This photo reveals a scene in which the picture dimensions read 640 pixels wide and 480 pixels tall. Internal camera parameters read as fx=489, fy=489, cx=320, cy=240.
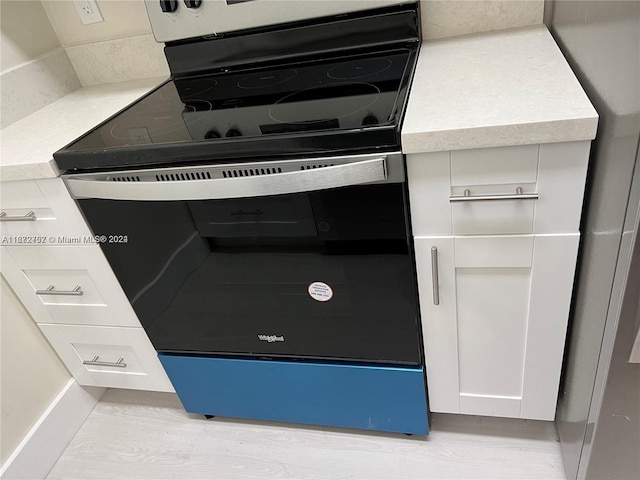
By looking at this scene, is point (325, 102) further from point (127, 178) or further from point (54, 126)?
point (54, 126)

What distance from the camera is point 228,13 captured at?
1257 mm

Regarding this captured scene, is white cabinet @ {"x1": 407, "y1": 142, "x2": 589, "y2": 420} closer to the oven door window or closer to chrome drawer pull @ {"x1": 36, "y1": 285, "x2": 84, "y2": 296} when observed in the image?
the oven door window

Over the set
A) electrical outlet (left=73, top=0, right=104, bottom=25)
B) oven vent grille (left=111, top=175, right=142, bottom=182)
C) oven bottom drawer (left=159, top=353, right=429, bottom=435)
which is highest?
electrical outlet (left=73, top=0, right=104, bottom=25)

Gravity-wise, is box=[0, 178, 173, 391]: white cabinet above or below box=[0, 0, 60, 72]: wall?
below

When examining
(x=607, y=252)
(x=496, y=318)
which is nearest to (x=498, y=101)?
(x=607, y=252)

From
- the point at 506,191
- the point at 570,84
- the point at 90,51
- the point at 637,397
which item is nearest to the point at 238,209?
the point at 506,191

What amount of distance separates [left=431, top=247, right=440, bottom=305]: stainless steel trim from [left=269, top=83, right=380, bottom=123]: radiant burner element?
322mm

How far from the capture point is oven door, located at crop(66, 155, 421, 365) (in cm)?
95

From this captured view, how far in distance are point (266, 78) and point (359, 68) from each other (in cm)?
25

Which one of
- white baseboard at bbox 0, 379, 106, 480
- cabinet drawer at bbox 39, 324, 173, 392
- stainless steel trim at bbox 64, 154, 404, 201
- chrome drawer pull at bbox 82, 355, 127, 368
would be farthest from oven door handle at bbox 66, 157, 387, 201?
white baseboard at bbox 0, 379, 106, 480

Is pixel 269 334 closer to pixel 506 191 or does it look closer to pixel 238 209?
pixel 238 209

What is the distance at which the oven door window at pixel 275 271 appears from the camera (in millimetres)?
978

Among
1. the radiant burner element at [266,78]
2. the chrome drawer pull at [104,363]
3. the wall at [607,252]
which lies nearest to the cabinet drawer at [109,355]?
the chrome drawer pull at [104,363]

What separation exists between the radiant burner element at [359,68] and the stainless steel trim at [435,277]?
454mm
